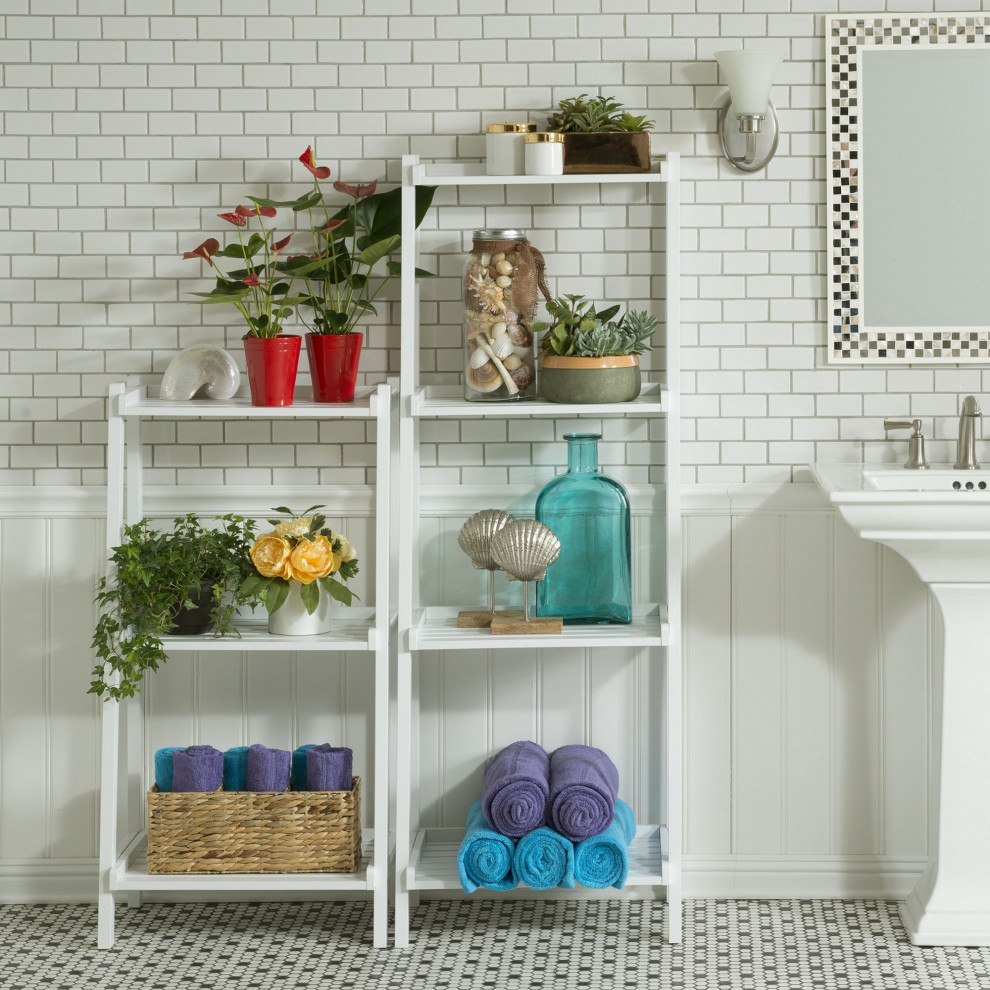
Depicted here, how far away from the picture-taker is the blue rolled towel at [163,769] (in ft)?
8.84

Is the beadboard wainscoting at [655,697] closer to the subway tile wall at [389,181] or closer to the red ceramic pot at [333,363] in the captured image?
the subway tile wall at [389,181]

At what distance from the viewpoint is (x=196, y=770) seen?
2637mm

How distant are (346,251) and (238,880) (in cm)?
139

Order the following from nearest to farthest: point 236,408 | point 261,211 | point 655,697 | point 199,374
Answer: point 236,408 → point 199,374 → point 261,211 → point 655,697

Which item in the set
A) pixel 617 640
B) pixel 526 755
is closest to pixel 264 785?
pixel 526 755

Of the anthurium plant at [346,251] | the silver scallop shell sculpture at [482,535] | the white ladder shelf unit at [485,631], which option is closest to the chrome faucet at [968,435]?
the white ladder shelf unit at [485,631]

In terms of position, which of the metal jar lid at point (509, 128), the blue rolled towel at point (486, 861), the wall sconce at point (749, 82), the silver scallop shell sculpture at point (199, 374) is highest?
the wall sconce at point (749, 82)

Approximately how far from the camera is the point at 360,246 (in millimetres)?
2789

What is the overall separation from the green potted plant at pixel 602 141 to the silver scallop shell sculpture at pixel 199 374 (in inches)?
33.3

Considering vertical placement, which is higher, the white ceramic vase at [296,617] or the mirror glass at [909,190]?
the mirror glass at [909,190]

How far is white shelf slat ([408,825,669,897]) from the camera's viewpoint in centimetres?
265

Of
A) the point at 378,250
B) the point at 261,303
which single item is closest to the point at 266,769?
the point at 261,303

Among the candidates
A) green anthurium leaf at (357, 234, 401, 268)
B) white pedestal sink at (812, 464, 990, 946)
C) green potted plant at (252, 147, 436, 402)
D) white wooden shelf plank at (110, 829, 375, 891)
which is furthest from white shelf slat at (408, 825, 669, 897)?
green anthurium leaf at (357, 234, 401, 268)

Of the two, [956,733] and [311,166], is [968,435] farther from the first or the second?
[311,166]
